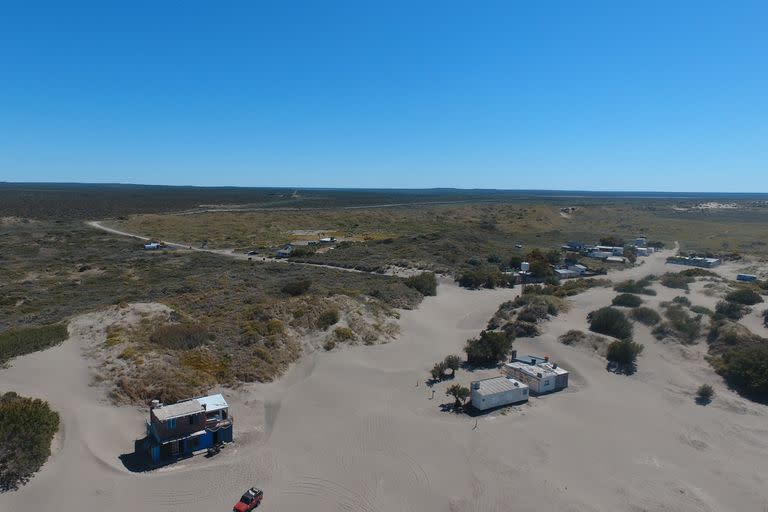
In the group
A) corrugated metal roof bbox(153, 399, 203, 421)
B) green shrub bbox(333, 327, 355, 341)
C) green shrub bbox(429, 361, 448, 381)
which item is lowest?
green shrub bbox(429, 361, 448, 381)

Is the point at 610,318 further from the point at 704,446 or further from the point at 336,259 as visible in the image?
the point at 336,259

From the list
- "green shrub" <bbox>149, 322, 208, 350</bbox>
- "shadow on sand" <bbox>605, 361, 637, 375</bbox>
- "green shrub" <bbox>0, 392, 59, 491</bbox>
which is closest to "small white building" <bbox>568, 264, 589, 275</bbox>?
"shadow on sand" <bbox>605, 361, 637, 375</bbox>

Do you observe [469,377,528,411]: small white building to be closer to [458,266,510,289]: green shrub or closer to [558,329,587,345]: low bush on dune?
[558,329,587,345]: low bush on dune

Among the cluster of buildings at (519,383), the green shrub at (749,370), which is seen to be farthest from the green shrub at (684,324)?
the cluster of buildings at (519,383)

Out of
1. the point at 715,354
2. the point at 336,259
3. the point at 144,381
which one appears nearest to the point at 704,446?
the point at 715,354

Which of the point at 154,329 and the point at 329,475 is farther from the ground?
the point at 154,329

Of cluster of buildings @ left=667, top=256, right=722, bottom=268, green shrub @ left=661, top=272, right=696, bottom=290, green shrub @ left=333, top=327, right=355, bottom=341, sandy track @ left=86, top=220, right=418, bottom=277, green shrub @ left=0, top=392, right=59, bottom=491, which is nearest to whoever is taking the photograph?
green shrub @ left=0, top=392, right=59, bottom=491
